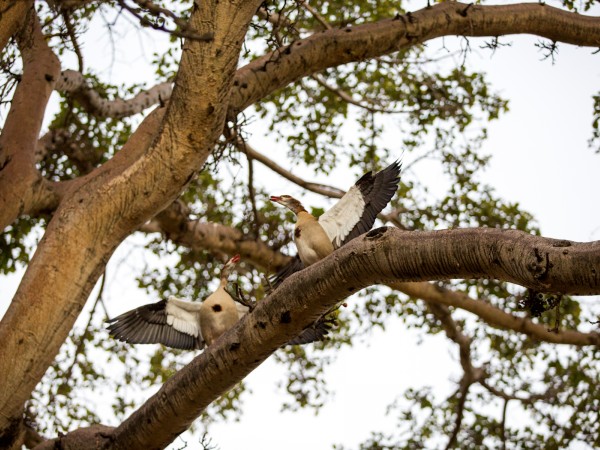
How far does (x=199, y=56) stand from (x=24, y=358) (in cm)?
206

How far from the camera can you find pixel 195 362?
4516mm

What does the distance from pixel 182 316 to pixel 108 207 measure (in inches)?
84.5

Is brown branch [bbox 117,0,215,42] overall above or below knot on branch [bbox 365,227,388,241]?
above

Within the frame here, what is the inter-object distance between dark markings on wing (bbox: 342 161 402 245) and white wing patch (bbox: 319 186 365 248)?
5 cm

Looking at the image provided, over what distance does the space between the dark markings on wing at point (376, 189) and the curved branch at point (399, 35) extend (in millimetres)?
1005

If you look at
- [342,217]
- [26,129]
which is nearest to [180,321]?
[342,217]

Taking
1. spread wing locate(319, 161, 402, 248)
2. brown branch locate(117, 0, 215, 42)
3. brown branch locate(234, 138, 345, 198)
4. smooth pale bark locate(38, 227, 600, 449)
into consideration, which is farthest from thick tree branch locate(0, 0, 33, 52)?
brown branch locate(234, 138, 345, 198)

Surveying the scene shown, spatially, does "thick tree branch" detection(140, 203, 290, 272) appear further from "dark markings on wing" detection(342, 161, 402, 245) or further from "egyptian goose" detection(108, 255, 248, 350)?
"dark markings on wing" detection(342, 161, 402, 245)

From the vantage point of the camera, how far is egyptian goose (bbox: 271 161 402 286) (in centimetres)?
591

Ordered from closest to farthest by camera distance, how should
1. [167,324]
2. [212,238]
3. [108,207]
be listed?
[108,207] → [167,324] → [212,238]

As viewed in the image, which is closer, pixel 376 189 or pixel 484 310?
pixel 376 189

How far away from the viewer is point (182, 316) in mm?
7102

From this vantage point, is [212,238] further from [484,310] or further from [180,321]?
[484,310]

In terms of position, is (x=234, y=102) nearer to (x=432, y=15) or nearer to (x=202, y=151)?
(x=202, y=151)
